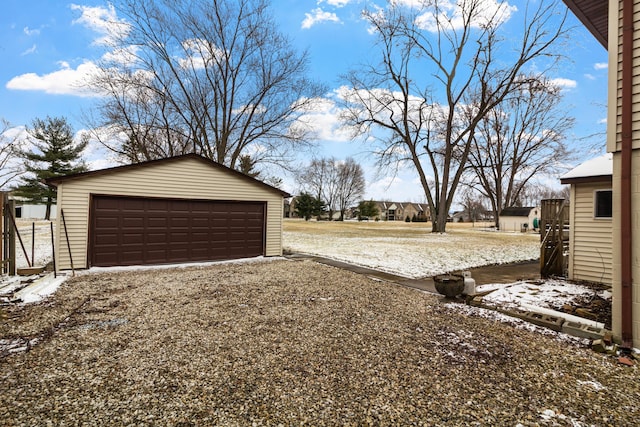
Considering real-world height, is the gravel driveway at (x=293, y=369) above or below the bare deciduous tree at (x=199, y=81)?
below

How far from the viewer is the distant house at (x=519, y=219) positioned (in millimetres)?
33438

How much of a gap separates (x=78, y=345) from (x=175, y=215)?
20.7 feet

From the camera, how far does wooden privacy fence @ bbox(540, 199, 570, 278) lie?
7.55 m

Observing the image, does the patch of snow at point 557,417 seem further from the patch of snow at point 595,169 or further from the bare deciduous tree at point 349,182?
the bare deciduous tree at point 349,182

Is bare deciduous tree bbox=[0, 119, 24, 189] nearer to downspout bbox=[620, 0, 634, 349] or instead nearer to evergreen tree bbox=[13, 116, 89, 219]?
evergreen tree bbox=[13, 116, 89, 219]

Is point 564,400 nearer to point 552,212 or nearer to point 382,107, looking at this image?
point 552,212

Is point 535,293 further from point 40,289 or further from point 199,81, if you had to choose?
point 199,81

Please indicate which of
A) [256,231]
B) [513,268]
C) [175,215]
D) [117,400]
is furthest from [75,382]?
[513,268]

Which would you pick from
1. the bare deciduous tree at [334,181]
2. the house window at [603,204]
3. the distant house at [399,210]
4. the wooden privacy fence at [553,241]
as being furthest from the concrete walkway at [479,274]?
the distant house at [399,210]

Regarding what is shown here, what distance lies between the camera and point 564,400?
2.54m

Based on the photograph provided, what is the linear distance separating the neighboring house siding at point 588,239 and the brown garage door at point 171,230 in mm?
9286

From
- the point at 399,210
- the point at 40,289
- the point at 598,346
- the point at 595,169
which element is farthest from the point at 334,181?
the point at 598,346

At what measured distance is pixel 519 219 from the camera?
1330 inches

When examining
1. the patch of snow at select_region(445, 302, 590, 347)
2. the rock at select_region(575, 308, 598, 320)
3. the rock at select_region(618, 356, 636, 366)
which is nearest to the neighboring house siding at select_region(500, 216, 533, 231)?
the rock at select_region(575, 308, 598, 320)
